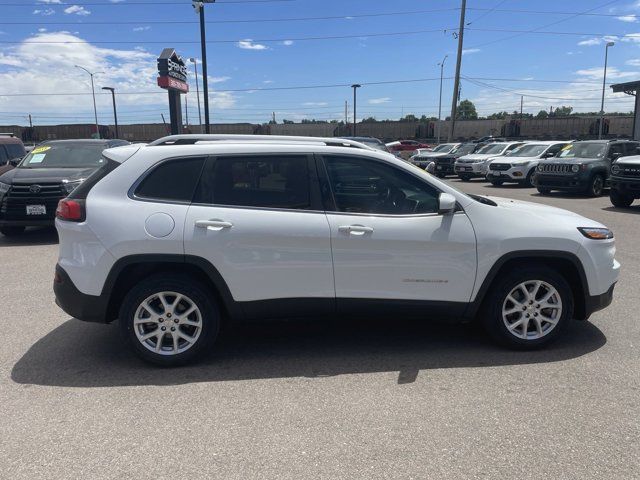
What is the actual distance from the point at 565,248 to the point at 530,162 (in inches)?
677

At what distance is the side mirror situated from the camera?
3.96 m

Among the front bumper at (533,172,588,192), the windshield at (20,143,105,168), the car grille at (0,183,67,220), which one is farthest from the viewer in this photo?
the front bumper at (533,172,588,192)

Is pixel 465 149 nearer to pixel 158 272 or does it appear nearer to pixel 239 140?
pixel 239 140

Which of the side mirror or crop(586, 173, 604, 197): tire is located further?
crop(586, 173, 604, 197): tire

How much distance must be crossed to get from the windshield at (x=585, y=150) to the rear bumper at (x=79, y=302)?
16.5m

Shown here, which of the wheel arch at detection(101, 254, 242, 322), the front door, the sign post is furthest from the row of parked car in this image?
the sign post

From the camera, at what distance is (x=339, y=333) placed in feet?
15.7

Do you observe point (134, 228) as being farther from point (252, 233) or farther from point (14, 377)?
point (14, 377)

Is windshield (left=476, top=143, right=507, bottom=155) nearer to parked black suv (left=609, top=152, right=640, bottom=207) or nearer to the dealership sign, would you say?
parked black suv (left=609, top=152, right=640, bottom=207)

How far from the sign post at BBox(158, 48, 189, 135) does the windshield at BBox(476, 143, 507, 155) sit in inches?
554

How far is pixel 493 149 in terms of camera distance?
25.0 meters

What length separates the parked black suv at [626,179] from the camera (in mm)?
12312

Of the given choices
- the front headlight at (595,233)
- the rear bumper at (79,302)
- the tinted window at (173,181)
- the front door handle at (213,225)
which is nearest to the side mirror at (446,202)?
the front headlight at (595,233)

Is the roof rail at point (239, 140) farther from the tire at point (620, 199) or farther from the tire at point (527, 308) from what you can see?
the tire at point (620, 199)
